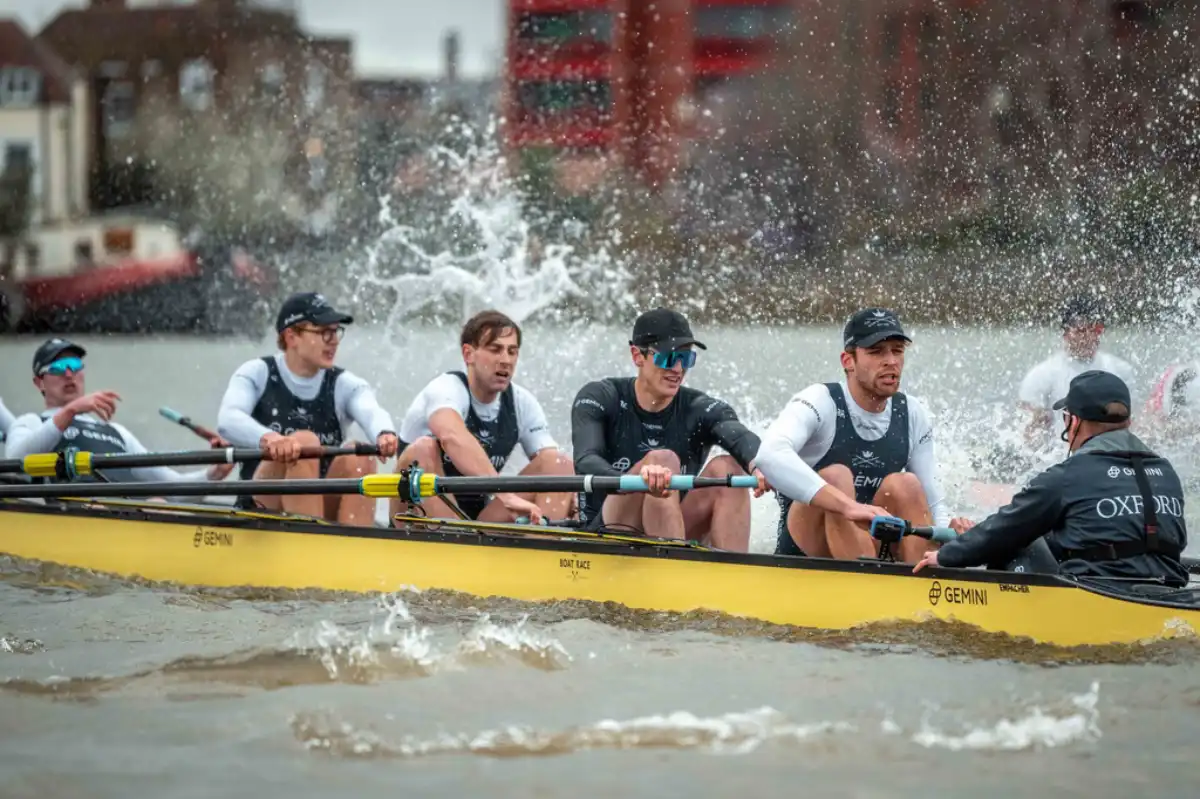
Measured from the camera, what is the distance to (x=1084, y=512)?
6.65 metres

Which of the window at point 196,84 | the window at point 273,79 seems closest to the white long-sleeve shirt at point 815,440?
the window at point 273,79

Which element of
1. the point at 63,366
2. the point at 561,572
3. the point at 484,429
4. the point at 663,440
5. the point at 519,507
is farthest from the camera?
the point at 63,366

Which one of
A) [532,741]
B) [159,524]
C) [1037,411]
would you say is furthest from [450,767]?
[1037,411]

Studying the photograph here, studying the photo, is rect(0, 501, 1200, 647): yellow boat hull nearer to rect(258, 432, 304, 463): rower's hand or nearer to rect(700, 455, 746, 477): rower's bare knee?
rect(258, 432, 304, 463): rower's hand

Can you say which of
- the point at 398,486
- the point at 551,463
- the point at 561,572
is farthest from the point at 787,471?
the point at 398,486

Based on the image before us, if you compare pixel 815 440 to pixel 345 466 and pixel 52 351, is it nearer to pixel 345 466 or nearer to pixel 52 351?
pixel 345 466

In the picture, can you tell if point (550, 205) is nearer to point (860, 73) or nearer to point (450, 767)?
point (860, 73)

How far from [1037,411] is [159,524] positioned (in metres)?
6.42

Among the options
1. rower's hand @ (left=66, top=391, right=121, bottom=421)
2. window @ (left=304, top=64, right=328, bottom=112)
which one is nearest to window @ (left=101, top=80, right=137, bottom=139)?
window @ (left=304, top=64, right=328, bottom=112)

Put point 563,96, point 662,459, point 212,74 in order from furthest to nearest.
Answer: point 212,74 → point 563,96 → point 662,459

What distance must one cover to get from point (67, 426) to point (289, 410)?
4.46ft

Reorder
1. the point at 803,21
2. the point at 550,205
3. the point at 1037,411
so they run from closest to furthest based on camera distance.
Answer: the point at 1037,411 → the point at 803,21 → the point at 550,205

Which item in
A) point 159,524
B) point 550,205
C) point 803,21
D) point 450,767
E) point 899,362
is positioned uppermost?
point 803,21

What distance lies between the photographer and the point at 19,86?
5834cm
